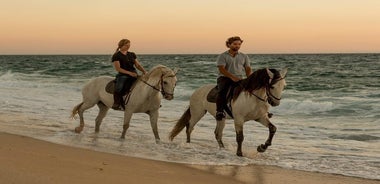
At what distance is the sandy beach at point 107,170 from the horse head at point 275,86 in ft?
3.85

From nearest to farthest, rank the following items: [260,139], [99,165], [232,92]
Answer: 1. [99,165]
2. [232,92]
3. [260,139]

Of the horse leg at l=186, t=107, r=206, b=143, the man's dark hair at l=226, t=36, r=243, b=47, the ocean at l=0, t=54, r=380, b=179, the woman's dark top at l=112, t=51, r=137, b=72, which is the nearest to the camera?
the ocean at l=0, t=54, r=380, b=179

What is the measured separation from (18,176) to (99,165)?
153 centimetres

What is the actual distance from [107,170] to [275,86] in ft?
11.1

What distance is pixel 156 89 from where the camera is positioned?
9805mm

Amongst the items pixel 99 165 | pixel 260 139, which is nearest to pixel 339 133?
pixel 260 139

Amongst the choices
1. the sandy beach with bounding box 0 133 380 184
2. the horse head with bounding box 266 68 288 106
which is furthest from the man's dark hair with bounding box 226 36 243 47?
the sandy beach with bounding box 0 133 380 184

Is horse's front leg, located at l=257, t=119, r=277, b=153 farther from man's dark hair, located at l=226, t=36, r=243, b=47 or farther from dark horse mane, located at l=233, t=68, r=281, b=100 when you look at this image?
man's dark hair, located at l=226, t=36, r=243, b=47

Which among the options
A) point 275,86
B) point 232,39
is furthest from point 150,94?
point 275,86

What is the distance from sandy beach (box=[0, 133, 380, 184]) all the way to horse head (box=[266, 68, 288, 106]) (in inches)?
46.2

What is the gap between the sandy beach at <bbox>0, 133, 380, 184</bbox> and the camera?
5078 millimetres

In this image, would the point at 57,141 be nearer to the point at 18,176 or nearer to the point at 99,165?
the point at 99,165

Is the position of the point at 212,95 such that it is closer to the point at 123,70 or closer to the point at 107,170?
the point at 123,70

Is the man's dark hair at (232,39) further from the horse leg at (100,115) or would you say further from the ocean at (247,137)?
the horse leg at (100,115)
